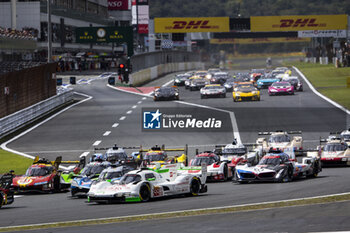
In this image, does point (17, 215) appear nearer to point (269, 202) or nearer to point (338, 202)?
point (269, 202)

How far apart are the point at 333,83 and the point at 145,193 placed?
6890cm

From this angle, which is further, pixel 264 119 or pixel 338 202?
pixel 264 119

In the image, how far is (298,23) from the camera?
12575 centimetres

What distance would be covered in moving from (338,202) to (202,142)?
25598 millimetres

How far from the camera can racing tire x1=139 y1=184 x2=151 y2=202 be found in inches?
952

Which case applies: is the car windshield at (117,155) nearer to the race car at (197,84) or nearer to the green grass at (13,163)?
the green grass at (13,163)

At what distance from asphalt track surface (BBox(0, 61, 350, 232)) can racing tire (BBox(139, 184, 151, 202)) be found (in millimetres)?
398

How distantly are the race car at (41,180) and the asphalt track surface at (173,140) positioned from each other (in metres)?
0.44

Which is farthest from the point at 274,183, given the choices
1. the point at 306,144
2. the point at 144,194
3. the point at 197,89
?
the point at 197,89

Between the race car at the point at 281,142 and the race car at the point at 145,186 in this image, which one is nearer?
the race car at the point at 145,186

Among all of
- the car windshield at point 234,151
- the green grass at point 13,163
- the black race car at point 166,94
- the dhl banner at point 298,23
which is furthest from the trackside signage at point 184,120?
the dhl banner at point 298,23

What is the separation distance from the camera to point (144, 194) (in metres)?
24.3

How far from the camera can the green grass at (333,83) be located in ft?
232

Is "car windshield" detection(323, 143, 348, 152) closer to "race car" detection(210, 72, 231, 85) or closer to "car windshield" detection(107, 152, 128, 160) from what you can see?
"car windshield" detection(107, 152, 128, 160)
